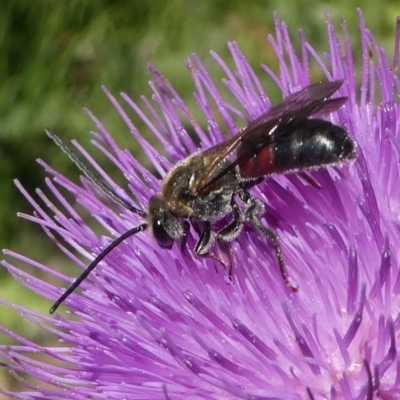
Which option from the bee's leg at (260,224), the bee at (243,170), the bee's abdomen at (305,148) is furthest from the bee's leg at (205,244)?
the bee's abdomen at (305,148)

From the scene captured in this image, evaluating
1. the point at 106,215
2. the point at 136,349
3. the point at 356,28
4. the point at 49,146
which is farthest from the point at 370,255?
the point at 49,146

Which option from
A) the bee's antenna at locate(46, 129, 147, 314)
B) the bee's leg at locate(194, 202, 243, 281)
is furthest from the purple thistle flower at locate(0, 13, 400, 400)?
the bee's antenna at locate(46, 129, 147, 314)

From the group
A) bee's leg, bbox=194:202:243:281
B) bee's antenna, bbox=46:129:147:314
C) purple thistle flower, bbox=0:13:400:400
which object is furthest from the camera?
bee's leg, bbox=194:202:243:281

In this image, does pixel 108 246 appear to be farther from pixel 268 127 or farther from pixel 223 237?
pixel 268 127

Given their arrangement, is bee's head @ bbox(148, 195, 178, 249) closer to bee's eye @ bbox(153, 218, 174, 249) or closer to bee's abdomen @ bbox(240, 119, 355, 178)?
bee's eye @ bbox(153, 218, 174, 249)

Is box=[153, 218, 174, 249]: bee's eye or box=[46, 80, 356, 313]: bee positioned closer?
box=[46, 80, 356, 313]: bee

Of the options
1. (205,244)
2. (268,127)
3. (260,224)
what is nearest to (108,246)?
(205,244)

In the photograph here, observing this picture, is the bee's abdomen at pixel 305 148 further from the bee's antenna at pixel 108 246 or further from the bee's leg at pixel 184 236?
the bee's antenna at pixel 108 246

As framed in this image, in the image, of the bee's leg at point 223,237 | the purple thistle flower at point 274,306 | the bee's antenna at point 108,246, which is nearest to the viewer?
the purple thistle flower at point 274,306
